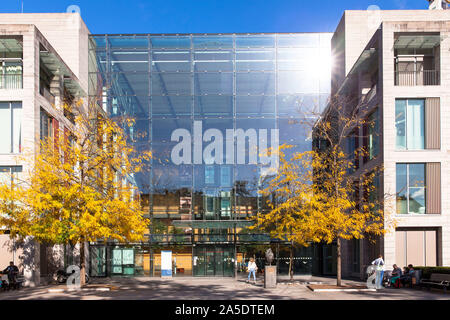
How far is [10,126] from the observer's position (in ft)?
94.2

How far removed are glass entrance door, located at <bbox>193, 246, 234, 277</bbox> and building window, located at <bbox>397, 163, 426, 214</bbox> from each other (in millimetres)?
13638

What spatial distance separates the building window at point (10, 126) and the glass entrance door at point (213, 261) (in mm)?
14963

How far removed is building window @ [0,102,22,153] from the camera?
1129 inches

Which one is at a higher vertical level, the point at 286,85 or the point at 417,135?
the point at 286,85

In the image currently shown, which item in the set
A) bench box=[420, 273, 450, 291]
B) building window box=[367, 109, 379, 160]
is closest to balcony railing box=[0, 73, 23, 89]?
building window box=[367, 109, 379, 160]

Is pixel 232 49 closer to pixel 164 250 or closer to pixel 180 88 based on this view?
pixel 180 88

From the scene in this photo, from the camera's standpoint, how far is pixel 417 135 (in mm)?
28453

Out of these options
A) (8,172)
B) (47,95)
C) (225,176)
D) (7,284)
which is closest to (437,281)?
(225,176)

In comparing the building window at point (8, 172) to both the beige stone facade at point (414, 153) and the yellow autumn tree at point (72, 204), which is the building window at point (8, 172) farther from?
the beige stone facade at point (414, 153)

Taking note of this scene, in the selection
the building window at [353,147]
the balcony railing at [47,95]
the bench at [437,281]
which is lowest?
the bench at [437,281]

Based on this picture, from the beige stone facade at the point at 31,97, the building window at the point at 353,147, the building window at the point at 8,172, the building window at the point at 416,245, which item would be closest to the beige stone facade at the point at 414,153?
the building window at the point at 416,245

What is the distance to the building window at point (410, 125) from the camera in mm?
28422
